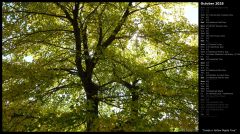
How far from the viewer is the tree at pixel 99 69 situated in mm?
10164

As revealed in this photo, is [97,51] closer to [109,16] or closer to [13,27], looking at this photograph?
[109,16]

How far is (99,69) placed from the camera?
12.9 m

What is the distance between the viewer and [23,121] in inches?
406

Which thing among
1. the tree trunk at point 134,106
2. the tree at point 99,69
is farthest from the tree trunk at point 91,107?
the tree trunk at point 134,106

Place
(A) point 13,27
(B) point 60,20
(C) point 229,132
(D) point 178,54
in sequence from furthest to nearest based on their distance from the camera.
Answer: (B) point 60,20, (D) point 178,54, (A) point 13,27, (C) point 229,132

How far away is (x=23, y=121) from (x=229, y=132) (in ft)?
19.4

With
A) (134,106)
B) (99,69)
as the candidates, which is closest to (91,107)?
(134,106)

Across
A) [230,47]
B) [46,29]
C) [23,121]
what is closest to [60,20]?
[46,29]

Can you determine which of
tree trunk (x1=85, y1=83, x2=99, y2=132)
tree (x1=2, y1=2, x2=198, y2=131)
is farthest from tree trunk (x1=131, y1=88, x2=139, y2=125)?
tree trunk (x1=85, y1=83, x2=99, y2=132)

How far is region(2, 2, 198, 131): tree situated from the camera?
10.2 m

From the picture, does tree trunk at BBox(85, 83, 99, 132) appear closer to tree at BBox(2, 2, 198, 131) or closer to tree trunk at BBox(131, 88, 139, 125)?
tree at BBox(2, 2, 198, 131)

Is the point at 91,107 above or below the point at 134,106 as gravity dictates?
below

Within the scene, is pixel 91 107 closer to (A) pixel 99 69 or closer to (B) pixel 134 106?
(B) pixel 134 106

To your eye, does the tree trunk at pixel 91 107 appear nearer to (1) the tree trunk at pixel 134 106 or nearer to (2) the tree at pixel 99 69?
(2) the tree at pixel 99 69
